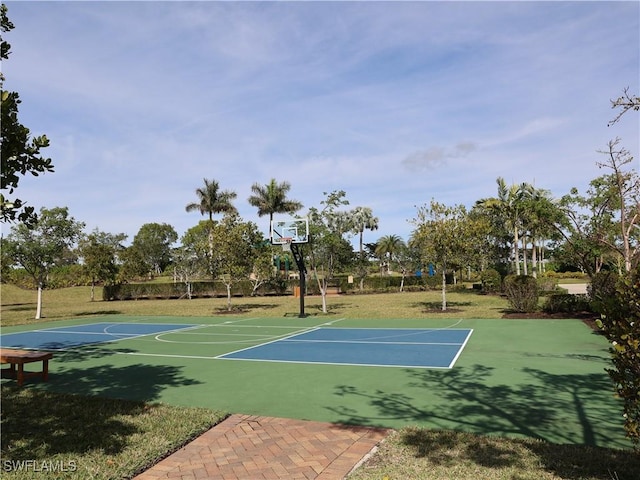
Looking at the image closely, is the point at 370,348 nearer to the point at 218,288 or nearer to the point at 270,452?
the point at 270,452

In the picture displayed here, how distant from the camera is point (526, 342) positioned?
12695 millimetres

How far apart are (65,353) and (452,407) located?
36.3 ft

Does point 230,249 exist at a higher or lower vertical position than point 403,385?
higher

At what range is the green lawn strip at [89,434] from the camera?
474 centimetres

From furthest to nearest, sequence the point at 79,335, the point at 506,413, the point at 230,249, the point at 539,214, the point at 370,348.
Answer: the point at 539,214
the point at 230,249
the point at 79,335
the point at 370,348
the point at 506,413

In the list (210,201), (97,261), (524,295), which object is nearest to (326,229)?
(524,295)

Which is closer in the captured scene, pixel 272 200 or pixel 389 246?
pixel 272 200

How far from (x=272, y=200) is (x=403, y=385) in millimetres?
45146

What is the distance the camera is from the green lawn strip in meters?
4.74

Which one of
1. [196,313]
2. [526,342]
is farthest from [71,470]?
[196,313]

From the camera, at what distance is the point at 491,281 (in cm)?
3731

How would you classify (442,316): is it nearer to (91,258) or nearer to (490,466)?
(490,466)

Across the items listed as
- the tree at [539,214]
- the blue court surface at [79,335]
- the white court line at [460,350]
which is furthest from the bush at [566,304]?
the blue court surface at [79,335]

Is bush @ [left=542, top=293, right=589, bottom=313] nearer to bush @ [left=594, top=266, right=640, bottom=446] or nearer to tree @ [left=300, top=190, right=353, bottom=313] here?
tree @ [left=300, top=190, right=353, bottom=313]
